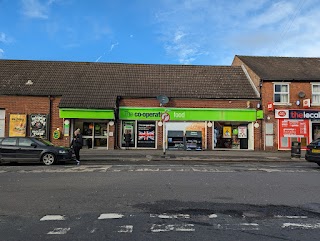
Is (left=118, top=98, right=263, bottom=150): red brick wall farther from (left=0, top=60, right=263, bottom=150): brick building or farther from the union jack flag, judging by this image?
the union jack flag

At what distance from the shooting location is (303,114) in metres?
21.8

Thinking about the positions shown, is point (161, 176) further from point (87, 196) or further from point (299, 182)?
point (299, 182)

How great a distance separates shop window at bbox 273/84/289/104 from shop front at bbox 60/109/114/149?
11.5 meters

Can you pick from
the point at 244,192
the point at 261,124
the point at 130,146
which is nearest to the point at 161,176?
the point at 244,192

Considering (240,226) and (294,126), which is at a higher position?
(294,126)

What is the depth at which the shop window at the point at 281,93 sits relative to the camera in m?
22.2

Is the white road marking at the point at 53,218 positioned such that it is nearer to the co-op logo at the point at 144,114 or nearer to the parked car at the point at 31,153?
the parked car at the point at 31,153

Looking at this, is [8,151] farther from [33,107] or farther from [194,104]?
[194,104]

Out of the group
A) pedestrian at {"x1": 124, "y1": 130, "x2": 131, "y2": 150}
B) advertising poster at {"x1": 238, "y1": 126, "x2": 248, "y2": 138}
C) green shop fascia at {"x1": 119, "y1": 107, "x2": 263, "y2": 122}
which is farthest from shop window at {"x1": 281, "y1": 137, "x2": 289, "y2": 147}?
pedestrian at {"x1": 124, "y1": 130, "x2": 131, "y2": 150}

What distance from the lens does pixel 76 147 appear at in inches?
580

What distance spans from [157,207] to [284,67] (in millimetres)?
21095

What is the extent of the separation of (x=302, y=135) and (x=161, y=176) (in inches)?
604

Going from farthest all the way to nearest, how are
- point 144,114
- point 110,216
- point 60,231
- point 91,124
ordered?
point 91,124, point 144,114, point 110,216, point 60,231

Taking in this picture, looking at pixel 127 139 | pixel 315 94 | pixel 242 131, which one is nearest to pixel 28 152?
pixel 127 139
